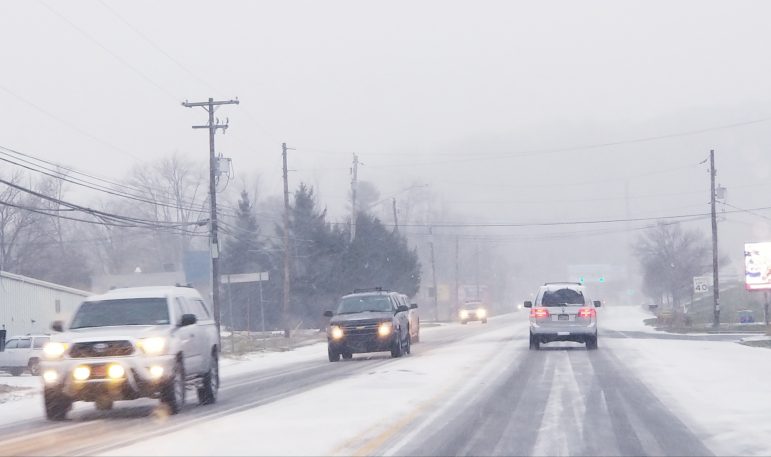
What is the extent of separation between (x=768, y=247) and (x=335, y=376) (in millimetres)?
41623

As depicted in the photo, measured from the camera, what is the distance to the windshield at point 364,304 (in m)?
32.2

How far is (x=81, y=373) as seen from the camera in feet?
52.4

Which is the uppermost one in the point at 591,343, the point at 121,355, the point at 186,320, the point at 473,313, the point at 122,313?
the point at 122,313

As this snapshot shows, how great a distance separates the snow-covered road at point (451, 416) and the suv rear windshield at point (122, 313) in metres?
1.46

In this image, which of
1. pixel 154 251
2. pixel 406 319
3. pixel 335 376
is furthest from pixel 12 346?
pixel 154 251

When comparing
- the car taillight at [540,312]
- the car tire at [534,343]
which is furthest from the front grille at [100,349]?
the car tire at [534,343]

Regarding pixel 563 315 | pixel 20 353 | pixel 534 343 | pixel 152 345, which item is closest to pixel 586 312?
pixel 563 315

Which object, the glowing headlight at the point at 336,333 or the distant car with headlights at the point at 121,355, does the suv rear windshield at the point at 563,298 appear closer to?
the glowing headlight at the point at 336,333

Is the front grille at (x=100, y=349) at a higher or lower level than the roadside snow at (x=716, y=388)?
higher

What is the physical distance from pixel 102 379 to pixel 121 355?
0.44 meters

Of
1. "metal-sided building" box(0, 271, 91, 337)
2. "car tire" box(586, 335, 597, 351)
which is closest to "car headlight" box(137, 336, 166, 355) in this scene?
"car tire" box(586, 335, 597, 351)

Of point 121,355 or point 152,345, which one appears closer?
point 121,355

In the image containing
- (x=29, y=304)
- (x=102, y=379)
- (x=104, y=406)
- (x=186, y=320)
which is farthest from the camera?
(x=29, y=304)

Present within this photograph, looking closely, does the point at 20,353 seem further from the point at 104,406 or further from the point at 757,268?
the point at 757,268
